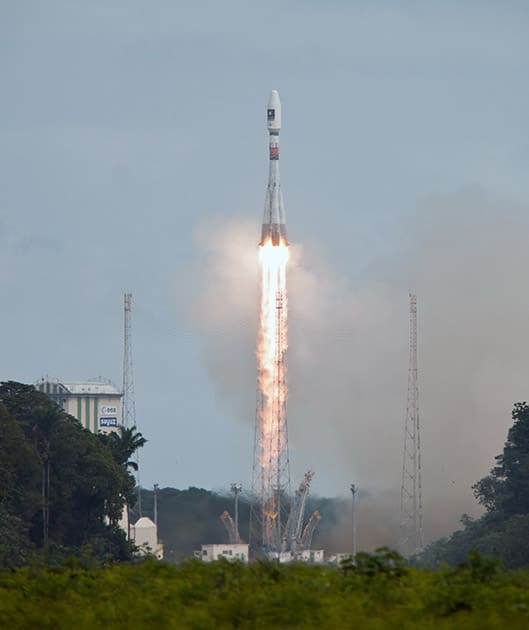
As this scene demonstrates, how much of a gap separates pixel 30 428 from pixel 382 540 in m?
49.0

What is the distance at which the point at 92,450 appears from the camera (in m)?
157

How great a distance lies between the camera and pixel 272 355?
16950 centimetres

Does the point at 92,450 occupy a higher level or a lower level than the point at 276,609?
higher

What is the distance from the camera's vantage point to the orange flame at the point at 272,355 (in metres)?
162

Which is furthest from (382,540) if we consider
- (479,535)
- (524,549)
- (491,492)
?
(524,549)

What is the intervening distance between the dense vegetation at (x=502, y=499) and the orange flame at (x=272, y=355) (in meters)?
18.8

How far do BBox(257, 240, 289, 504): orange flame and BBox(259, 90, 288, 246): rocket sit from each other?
153 centimetres

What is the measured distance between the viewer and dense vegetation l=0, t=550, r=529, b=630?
3341cm

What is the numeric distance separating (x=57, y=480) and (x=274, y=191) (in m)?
37.8

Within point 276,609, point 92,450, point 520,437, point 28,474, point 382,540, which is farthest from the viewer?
point 382,540

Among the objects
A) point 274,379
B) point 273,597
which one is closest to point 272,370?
point 274,379

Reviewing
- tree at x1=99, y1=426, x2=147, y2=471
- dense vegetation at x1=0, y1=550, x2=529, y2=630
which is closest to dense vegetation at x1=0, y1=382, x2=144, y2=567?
tree at x1=99, y1=426, x2=147, y2=471

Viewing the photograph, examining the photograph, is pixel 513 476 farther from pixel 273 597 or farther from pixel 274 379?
pixel 273 597

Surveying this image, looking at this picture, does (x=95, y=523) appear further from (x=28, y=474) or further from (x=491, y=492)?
(x=491, y=492)
